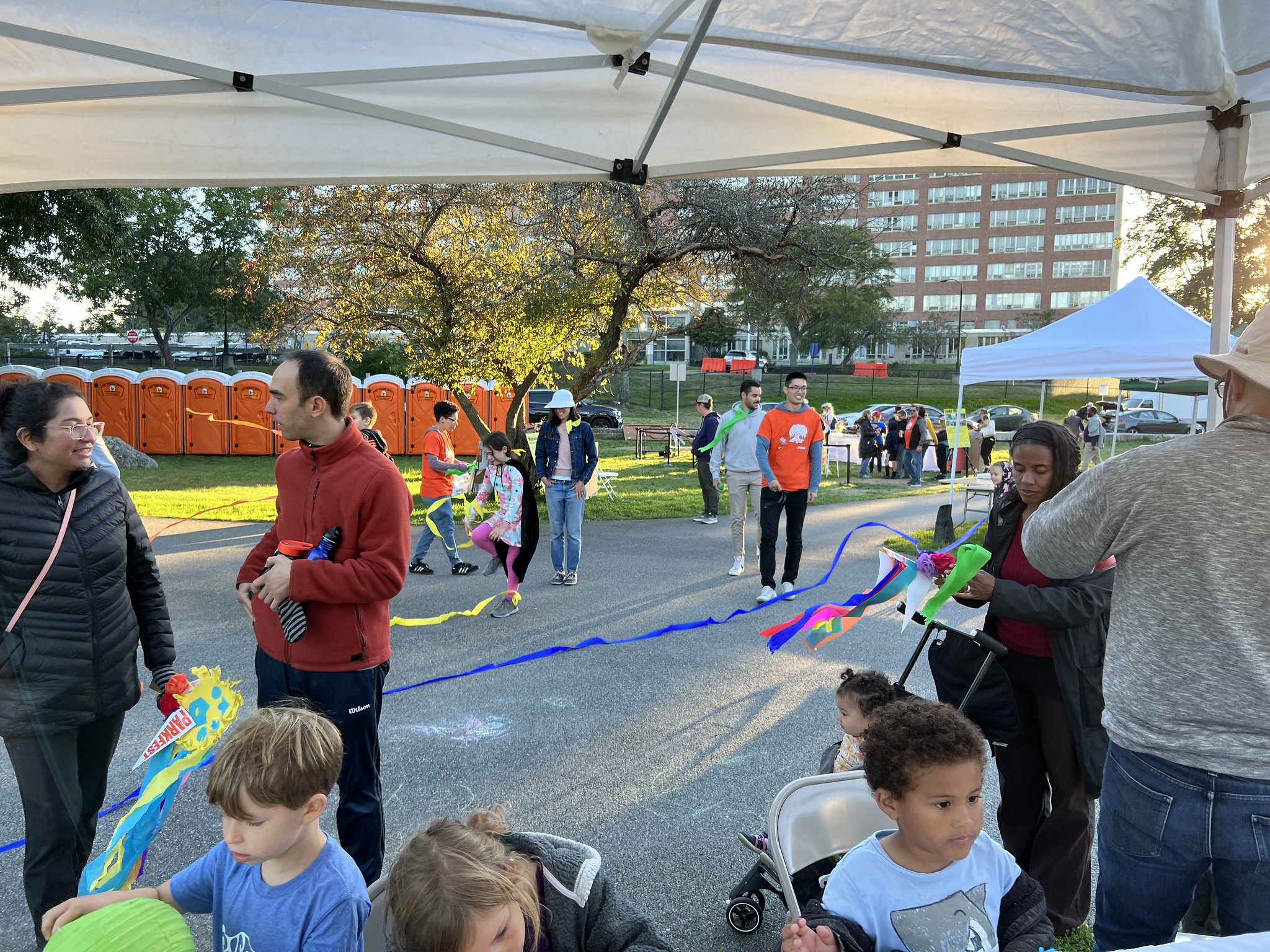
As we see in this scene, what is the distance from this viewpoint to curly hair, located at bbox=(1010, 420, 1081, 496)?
2.74 meters

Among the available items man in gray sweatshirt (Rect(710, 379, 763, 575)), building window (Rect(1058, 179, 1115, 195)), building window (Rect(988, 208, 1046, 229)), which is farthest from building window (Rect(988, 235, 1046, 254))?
man in gray sweatshirt (Rect(710, 379, 763, 575))

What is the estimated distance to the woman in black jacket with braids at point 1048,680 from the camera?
8.55ft

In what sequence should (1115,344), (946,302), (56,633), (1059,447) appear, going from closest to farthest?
(56,633) → (1059,447) → (1115,344) → (946,302)

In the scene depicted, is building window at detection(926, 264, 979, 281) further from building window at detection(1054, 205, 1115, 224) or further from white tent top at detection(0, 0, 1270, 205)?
white tent top at detection(0, 0, 1270, 205)

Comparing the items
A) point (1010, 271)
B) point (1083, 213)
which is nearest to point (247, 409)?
point (1010, 271)

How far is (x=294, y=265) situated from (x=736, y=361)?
4450 cm

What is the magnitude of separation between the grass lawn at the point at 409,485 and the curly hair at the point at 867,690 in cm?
966

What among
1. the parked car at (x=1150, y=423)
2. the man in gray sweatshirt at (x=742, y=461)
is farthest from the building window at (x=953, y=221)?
the man in gray sweatshirt at (x=742, y=461)

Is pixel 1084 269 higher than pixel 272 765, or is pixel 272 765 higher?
pixel 1084 269

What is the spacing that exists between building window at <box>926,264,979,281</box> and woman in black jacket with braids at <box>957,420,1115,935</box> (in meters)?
84.2

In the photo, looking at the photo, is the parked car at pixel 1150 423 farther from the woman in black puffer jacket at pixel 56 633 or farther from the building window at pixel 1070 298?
the building window at pixel 1070 298

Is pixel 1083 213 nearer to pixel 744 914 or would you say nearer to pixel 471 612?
pixel 471 612

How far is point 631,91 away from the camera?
3512 mm

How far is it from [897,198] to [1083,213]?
53.6 feet
